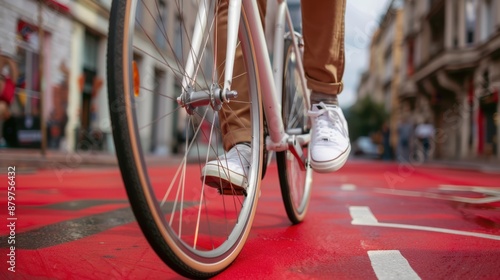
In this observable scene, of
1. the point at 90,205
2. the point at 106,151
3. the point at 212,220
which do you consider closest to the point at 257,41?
the point at 212,220

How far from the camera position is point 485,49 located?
18.4m

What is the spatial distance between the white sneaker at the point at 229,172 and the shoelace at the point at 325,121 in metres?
0.43

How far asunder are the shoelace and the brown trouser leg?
0.30 ft

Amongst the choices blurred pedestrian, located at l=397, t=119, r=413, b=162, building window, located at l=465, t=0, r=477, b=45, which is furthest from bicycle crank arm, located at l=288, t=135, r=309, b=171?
building window, located at l=465, t=0, r=477, b=45

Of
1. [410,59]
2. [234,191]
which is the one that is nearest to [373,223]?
[234,191]

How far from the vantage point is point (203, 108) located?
141cm

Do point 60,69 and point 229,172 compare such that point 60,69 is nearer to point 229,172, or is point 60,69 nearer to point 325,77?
point 325,77

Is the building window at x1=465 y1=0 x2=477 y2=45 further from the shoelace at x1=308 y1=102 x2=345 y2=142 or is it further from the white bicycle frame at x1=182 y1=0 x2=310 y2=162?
the shoelace at x1=308 y1=102 x2=345 y2=142

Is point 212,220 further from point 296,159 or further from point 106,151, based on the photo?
point 106,151

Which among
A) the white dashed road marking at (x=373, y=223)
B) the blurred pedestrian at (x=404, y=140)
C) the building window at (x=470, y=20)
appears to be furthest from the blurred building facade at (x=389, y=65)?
the white dashed road marking at (x=373, y=223)

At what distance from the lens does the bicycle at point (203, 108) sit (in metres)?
0.94

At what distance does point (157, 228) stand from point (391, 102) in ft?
140

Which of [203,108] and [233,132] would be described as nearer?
[203,108]

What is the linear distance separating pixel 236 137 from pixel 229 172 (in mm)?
255
